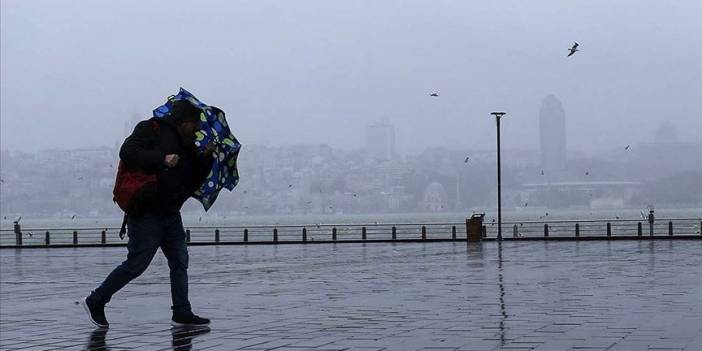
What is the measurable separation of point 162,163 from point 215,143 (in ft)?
1.94

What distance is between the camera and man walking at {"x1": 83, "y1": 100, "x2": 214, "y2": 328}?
328 inches

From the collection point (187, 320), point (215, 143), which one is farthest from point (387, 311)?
point (215, 143)

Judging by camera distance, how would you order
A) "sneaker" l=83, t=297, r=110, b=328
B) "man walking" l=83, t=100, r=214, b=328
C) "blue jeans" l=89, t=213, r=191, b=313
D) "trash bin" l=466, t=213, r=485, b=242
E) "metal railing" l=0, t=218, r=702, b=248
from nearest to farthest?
1. "man walking" l=83, t=100, r=214, b=328
2. "blue jeans" l=89, t=213, r=191, b=313
3. "sneaker" l=83, t=297, r=110, b=328
4. "trash bin" l=466, t=213, r=485, b=242
5. "metal railing" l=0, t=218, r=702, b=248

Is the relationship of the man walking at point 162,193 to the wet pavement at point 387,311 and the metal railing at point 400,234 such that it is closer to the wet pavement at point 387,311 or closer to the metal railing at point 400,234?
the wet pavement at point 387,311

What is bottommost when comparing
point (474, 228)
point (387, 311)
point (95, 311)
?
point (387, 311)

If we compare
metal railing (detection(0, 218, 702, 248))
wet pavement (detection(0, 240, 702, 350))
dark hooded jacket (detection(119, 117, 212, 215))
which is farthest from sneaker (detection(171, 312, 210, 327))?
metal railing (detection(0, 218, 702, 248))

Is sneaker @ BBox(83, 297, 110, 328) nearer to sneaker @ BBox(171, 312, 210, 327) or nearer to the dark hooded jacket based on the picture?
sneaker @ BBox(171, 312, 210, 327)

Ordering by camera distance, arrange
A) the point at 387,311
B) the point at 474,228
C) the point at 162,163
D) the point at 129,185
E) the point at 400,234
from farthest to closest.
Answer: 1. the point at 400,234
2. the point at 474,228
3. the point at 387,311
4. the point at 129,185
5. the point at 162,163

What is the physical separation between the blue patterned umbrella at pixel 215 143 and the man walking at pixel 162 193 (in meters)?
0.08

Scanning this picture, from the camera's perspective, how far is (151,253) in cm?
849

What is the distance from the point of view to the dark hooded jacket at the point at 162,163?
27.0 feet

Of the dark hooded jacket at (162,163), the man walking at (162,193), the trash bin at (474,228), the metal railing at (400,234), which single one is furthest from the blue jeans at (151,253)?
the metal railing at (400,234)

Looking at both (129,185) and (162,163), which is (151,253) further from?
(162,163)

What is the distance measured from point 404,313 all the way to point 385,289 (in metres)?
3.74
